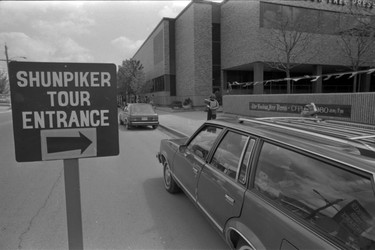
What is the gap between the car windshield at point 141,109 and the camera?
13712mm

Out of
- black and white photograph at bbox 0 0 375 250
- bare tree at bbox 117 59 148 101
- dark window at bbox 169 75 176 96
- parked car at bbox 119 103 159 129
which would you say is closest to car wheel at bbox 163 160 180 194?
black and white photograph at bbox 0 0 375 250

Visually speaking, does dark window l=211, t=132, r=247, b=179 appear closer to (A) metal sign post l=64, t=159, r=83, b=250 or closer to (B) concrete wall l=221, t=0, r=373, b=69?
(A) metal sign post l=64, t=159, r=83, b=250

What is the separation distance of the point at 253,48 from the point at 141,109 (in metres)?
15.9

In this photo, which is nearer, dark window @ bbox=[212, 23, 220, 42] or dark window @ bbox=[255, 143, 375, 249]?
dark window @ bbox=[255, 143, 375, 249]

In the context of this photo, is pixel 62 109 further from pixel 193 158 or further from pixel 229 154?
pixel 193 158

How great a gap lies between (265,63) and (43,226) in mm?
25568

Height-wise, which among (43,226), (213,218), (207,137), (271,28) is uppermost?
(271,28)

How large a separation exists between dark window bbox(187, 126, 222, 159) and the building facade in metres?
18.3

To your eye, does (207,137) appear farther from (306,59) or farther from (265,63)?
(306,59)

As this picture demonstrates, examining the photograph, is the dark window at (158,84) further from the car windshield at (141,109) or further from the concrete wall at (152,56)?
the car windshield at (141,109)

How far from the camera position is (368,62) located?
25.4 meters

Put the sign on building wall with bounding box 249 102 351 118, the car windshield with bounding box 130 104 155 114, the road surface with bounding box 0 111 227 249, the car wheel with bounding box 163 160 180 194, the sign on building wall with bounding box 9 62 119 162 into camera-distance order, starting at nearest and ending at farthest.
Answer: the sign on building wall with bounding box 9 62 119 162 → the road surface with bounding box 0 111 227 249 → the car wheel with bounding box 163 160 180 194 → the sign on building wall with bounding box 249 102 351 118 → the car windshield with bounding box 130 104 155 114

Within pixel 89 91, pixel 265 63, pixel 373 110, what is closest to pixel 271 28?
pixel 265 63

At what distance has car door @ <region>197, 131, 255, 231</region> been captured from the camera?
2.37 metres
